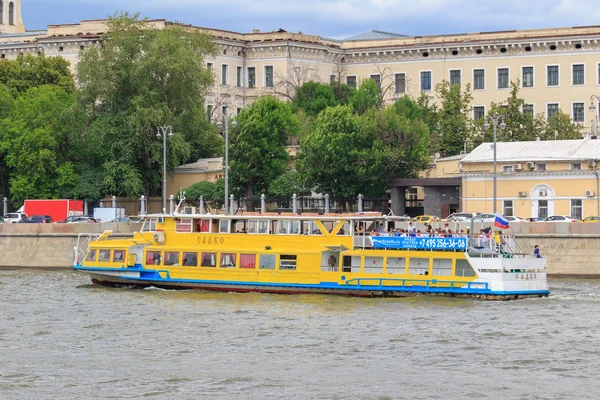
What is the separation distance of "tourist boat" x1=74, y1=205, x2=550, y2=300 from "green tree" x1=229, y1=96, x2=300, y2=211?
96.8 ft

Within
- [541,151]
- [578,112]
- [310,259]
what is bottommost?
[310,259]

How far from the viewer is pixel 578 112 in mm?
111625

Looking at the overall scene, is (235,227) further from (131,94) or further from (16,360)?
(131,94)

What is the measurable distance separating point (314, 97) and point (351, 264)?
54.4 metres

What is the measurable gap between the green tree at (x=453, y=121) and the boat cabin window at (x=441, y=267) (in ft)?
146

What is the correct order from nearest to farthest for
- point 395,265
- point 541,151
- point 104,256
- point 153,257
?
point 395,265 < point 153,257 < point 104,256 < point 541,151

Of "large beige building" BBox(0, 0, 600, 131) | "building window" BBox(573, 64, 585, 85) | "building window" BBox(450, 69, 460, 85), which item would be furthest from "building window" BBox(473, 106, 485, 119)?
"building window" BBox(573, 64, 585, 85)

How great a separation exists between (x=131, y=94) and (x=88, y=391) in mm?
55032

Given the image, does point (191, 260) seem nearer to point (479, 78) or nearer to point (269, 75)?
point (269, 75)

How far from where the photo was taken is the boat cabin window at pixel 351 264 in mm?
56312

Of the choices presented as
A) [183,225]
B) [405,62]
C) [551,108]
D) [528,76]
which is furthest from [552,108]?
[183,225]

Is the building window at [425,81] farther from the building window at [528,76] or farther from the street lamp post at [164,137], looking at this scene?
the street lamp post at [164,137]

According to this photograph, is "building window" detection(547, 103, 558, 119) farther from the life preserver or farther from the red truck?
the life preserver

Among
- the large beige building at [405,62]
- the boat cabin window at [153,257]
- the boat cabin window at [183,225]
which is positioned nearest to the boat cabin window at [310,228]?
the boat cabin window at [183,225]
